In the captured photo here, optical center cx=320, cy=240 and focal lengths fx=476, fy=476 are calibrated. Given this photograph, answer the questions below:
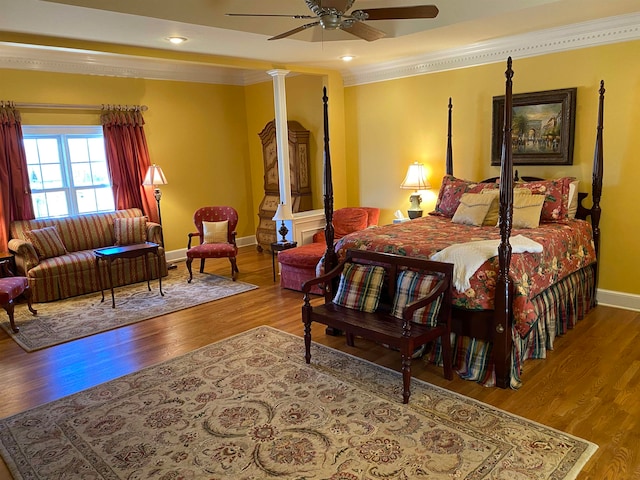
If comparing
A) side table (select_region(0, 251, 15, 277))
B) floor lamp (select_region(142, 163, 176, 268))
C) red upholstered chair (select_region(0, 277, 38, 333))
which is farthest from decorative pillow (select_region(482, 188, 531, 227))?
side table (select_region(0, 251, 15, 277))

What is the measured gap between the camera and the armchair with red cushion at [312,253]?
532cm

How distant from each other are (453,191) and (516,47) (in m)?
1.59

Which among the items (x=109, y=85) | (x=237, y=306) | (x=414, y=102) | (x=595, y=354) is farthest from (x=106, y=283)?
(x=595, y=354)

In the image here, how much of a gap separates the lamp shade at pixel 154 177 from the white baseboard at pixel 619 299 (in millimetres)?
5431

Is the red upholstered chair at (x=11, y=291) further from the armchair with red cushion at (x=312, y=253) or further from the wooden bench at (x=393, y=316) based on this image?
the wooden bench at (x=393, y=316)

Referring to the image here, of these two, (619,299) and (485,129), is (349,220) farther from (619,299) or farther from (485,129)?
(619,299)

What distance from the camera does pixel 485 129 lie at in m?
5.35

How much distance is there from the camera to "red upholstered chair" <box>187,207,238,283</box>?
233 inches

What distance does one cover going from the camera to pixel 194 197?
7449 millimetres

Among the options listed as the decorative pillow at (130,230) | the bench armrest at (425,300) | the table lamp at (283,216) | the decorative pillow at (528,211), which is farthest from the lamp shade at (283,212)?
the bench armrest at (425,300)

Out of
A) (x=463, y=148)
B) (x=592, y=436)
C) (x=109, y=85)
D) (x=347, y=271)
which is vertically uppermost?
(x=109, y=85)

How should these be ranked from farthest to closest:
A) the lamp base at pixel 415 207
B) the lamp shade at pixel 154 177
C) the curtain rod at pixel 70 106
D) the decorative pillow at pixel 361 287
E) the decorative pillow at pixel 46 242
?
1. the lamp shade at pixel 154 177
2. the lamp base at pixel 415 207
3. the curtain rod at pixel 70 106
4. the decorative pillow at pixel 46 242
5. the decorative pillow at pixel 361 287

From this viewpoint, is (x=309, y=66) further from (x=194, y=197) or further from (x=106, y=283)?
(x=106, y=283)

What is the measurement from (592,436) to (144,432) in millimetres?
2541
